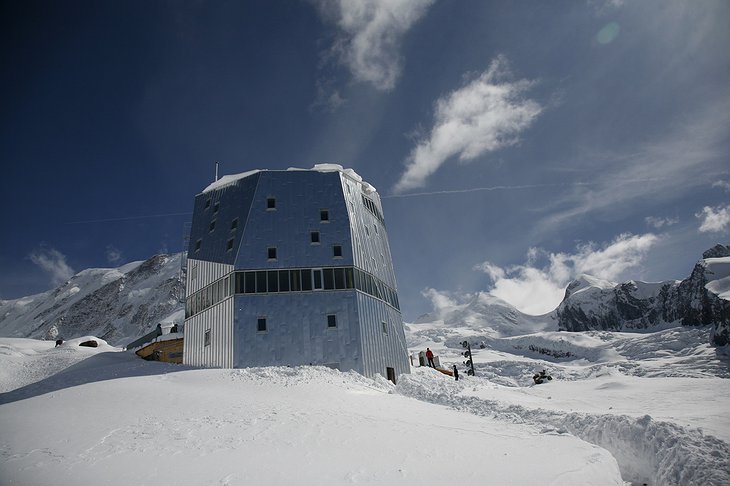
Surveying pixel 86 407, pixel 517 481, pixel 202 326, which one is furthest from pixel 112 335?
pixel 517 481

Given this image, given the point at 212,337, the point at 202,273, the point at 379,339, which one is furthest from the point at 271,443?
the point at 202,273

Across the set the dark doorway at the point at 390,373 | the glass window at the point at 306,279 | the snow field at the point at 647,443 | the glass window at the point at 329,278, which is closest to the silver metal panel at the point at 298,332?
the glass window at the point at 306,279

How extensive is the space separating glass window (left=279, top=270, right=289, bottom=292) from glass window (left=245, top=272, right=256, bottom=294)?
1.73 meters

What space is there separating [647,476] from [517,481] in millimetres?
3196

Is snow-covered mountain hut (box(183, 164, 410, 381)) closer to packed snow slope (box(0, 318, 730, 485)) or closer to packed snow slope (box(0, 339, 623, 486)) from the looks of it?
packed snow slope (box(0, 318, 730, 485))

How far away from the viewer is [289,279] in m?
28.5

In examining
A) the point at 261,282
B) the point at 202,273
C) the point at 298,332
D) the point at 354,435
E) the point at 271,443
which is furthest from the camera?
the point at 202,273

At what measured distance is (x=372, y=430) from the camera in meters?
11.3

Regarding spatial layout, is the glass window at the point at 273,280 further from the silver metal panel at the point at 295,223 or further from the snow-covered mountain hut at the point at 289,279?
the silver metal panel at the point at 295,223

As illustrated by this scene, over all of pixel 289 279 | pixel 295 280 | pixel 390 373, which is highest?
pixel 289 279

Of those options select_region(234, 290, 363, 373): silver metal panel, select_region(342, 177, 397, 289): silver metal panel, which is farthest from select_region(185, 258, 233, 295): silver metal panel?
select_region(342, 177, 397, 289): silver metal panel

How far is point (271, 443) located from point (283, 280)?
61.9 feet

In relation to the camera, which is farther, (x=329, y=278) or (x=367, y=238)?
(x=367, y=238)

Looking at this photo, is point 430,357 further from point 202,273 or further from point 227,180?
point 227,180
